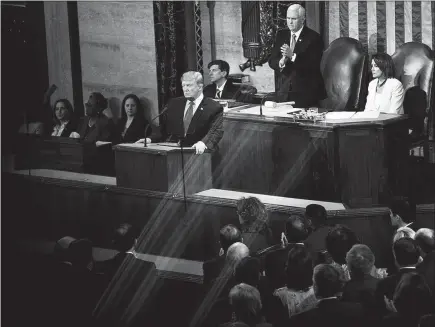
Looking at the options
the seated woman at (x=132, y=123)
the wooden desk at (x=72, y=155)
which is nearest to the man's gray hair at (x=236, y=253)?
the wooden desk at (x=72, y=155)

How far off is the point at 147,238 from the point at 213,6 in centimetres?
377

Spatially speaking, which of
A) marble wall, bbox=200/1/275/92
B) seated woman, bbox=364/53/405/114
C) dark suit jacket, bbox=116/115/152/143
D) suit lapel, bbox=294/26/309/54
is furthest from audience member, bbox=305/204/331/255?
marble wall, bbox=200/1/275/92

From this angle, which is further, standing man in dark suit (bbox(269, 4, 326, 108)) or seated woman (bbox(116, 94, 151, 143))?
seated woman (bbox(116, 94, 151, 143))

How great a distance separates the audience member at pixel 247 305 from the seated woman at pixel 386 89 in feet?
12.5

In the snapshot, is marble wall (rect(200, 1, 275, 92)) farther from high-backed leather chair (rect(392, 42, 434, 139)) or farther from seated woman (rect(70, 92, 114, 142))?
high-backed leather chair (rect(392, 42, 434, 139))

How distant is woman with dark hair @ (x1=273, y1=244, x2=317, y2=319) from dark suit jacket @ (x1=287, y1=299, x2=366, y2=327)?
0.36m

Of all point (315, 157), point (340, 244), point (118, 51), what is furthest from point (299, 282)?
point (118, 51)

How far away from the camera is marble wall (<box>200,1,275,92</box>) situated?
1044 centimetres

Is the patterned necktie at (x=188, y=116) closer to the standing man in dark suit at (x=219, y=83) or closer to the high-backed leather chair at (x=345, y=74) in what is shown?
the standing man in dark suit at (x=219, y=83)

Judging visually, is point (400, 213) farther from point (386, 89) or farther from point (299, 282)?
point (386, 89)

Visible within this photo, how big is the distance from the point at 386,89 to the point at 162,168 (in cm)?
213

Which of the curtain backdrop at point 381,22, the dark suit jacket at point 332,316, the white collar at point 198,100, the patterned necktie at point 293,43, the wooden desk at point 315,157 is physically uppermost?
the curtain backdrop at point 381,22

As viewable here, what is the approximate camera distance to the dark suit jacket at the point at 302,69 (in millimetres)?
8695

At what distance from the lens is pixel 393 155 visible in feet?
25.2
